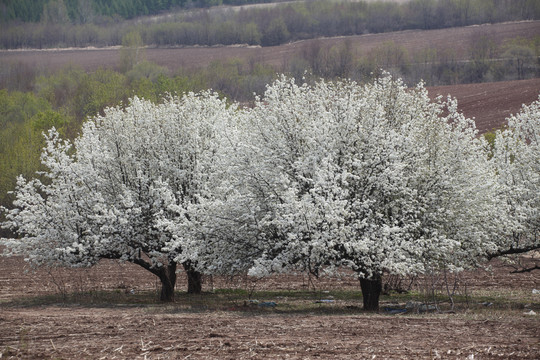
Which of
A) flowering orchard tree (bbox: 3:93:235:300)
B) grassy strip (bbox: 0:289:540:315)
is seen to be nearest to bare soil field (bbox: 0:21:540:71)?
flowering orchard tree (bbox: 3:93:235:300)

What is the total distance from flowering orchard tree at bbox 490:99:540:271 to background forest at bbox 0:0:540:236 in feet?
58.2

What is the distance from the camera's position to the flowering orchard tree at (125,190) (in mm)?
28422

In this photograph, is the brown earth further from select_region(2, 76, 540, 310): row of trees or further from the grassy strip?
select_region(2, 76, 540, 310): row of trees

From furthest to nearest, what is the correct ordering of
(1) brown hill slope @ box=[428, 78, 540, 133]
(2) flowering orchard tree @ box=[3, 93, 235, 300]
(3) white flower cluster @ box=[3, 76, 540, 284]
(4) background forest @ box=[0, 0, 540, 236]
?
(1) brown hill slope @ box=[428, 78, 540, 133] < (4) background forest @ box=[0, 0, 540, 236] < (2) flowering orchard tree @ box=[3, 93, 235, 300] < (3) white flower cluster @ box=[3, 76, 540, 284]

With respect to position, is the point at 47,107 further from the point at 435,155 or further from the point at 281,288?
the point at 435,155

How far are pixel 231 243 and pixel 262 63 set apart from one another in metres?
132

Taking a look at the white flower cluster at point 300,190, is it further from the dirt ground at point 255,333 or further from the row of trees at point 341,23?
the row of trees at point 341,23

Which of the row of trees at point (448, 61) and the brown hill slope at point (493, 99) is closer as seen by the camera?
the brown hill slope at point (493, 99)

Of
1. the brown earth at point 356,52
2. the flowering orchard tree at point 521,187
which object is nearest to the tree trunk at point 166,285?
the flowering orchard tree at point 521,187

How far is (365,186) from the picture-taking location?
23719 millimetres

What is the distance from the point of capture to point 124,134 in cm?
3077

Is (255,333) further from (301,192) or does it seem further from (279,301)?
(279,301)

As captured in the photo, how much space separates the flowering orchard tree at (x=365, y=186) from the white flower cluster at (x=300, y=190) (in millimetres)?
73

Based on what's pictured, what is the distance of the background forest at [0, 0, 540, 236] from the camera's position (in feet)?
258
